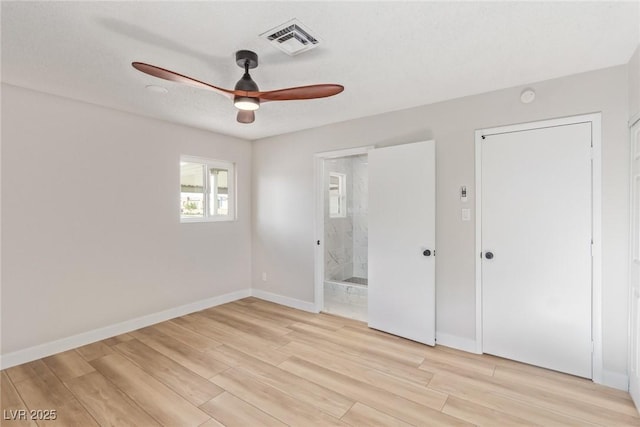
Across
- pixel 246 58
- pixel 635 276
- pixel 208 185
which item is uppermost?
pixel 246 58

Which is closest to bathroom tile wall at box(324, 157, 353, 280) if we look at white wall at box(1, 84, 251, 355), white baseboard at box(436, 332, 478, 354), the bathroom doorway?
the bathroom doorway

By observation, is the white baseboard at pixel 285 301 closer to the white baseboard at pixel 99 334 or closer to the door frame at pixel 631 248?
the white baseboard at pixel 99 334

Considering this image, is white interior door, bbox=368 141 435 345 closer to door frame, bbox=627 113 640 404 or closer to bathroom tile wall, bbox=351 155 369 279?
door frame, bbox=627 113 640 404

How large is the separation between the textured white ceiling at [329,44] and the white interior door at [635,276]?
2.42 feet

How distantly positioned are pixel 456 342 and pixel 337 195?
310 cm

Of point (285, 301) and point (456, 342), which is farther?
point (285, 301)

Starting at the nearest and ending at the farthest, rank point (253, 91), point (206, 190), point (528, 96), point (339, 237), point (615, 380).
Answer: point (253, 91), point (615, 380), point (528, 96), point (206, 190), point (339, 237)

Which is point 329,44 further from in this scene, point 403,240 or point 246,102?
point 403,240

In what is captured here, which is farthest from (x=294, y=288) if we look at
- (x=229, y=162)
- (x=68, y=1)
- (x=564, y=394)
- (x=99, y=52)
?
(x=68, y=1)

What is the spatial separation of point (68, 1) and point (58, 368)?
2889mm

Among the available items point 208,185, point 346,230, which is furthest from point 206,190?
point 346,230

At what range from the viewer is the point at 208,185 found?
4.45m

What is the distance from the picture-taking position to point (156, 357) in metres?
2.85

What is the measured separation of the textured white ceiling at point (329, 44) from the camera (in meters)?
1.68
